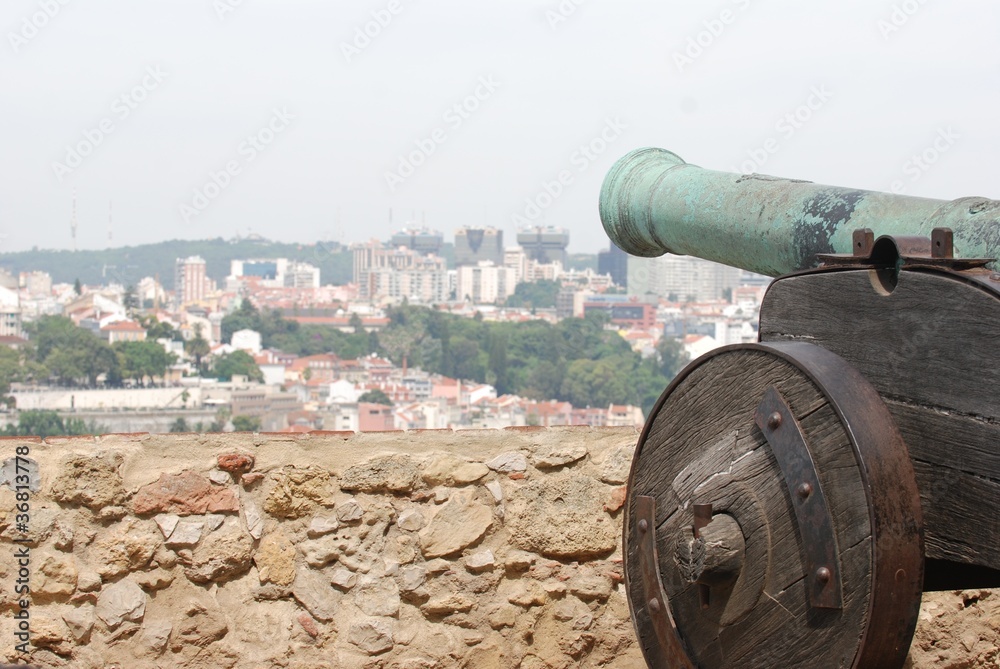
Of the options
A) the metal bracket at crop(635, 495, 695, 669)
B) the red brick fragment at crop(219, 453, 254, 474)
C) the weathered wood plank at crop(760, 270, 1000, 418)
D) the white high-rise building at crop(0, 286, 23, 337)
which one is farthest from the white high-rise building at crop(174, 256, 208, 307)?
the weathered wood plank at crop(760, 270, 1000, 418)

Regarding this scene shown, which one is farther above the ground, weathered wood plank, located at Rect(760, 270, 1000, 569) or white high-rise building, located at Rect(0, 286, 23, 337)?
weathered wood plank, located at Rect(760, 270, 1000, 569)

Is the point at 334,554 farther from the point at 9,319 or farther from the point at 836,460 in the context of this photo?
the point at 9,319

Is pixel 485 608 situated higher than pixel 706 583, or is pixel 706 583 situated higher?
pixel 706 583

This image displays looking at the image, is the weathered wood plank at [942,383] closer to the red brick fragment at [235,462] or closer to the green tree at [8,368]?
the red brick fragment at [235,462]

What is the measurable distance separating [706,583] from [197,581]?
1412 millimetres

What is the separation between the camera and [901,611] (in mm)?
1252

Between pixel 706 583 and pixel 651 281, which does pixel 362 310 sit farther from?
pixel 706 583

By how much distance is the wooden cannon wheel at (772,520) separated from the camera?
4.12 feet

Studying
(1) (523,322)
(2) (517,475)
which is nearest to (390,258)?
(1) (523,322)

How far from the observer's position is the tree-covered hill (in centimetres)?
9894

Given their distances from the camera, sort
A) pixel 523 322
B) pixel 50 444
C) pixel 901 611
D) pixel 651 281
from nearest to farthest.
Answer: pixel 901 611, pixel 50 444, pixel 523 322, pixel 651 281

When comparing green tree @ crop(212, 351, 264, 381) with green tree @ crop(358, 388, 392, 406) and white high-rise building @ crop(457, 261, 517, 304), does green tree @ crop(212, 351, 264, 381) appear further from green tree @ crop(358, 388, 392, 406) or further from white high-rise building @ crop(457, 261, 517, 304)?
white high-rise building @ crop(457, 261, 517, 304)

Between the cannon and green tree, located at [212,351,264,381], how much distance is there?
63.6 m

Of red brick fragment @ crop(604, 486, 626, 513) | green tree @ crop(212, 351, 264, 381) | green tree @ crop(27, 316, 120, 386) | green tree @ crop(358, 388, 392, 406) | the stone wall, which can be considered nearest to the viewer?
the stone wall
